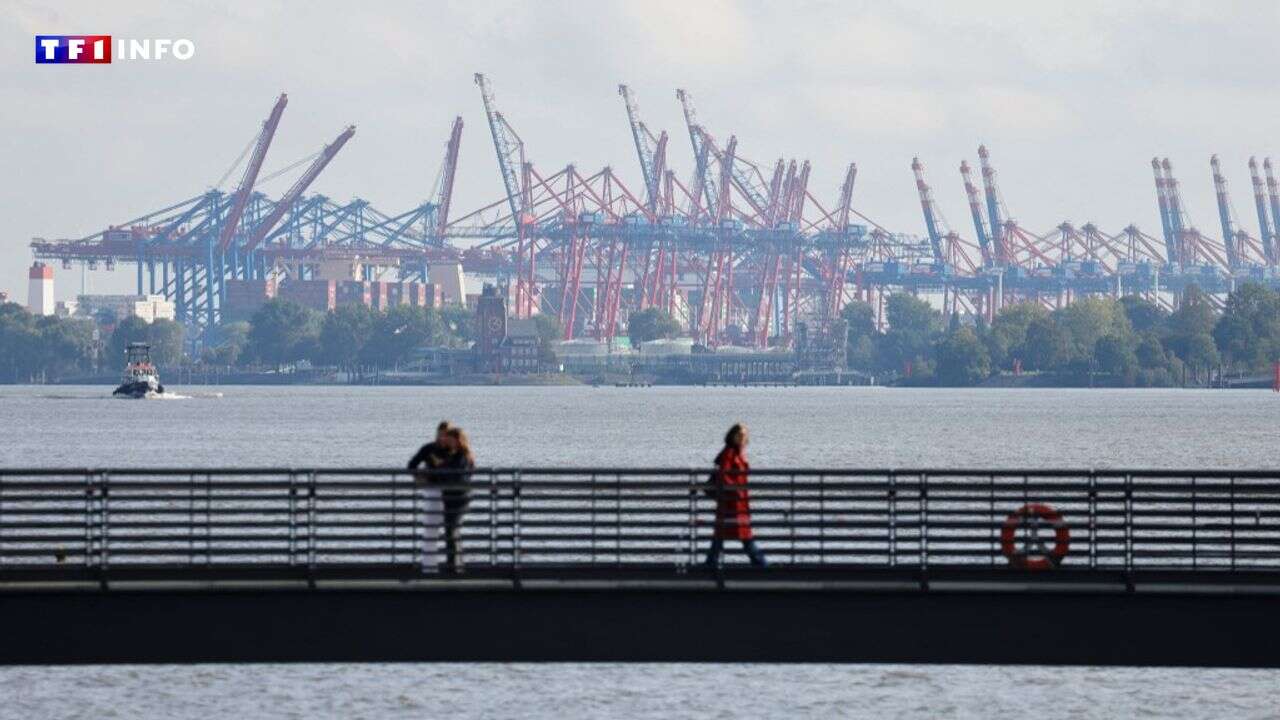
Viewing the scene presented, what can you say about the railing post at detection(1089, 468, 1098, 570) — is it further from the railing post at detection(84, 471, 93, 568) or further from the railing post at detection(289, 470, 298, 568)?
the railing post at detection(84, 471, 93, 568)

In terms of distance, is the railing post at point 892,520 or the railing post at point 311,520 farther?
the railing post at point 892,520

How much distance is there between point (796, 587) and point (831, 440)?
8972 cm

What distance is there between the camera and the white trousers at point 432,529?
21.7 metres

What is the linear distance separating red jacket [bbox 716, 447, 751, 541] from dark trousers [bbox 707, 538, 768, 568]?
6 centimetres

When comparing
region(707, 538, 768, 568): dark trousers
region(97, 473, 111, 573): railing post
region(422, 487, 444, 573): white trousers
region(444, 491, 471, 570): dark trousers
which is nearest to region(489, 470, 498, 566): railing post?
region(444, 491, 471, 570): dark trousers

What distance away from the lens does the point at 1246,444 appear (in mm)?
103875

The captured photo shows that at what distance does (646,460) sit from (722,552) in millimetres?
67243

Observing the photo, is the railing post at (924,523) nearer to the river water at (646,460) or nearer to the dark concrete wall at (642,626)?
the dark concrete wall at (642,626)

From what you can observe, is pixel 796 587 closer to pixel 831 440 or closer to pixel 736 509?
pixel 736 509

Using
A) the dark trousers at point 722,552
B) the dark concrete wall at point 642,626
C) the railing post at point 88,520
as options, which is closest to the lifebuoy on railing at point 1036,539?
the dark concrete wall at point 642,626

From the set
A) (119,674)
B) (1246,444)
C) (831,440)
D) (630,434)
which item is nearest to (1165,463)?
(1246,444)

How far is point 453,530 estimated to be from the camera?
21.9 metres

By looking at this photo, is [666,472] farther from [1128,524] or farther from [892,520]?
[1128,524]

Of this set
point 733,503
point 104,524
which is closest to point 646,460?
point 733,503
